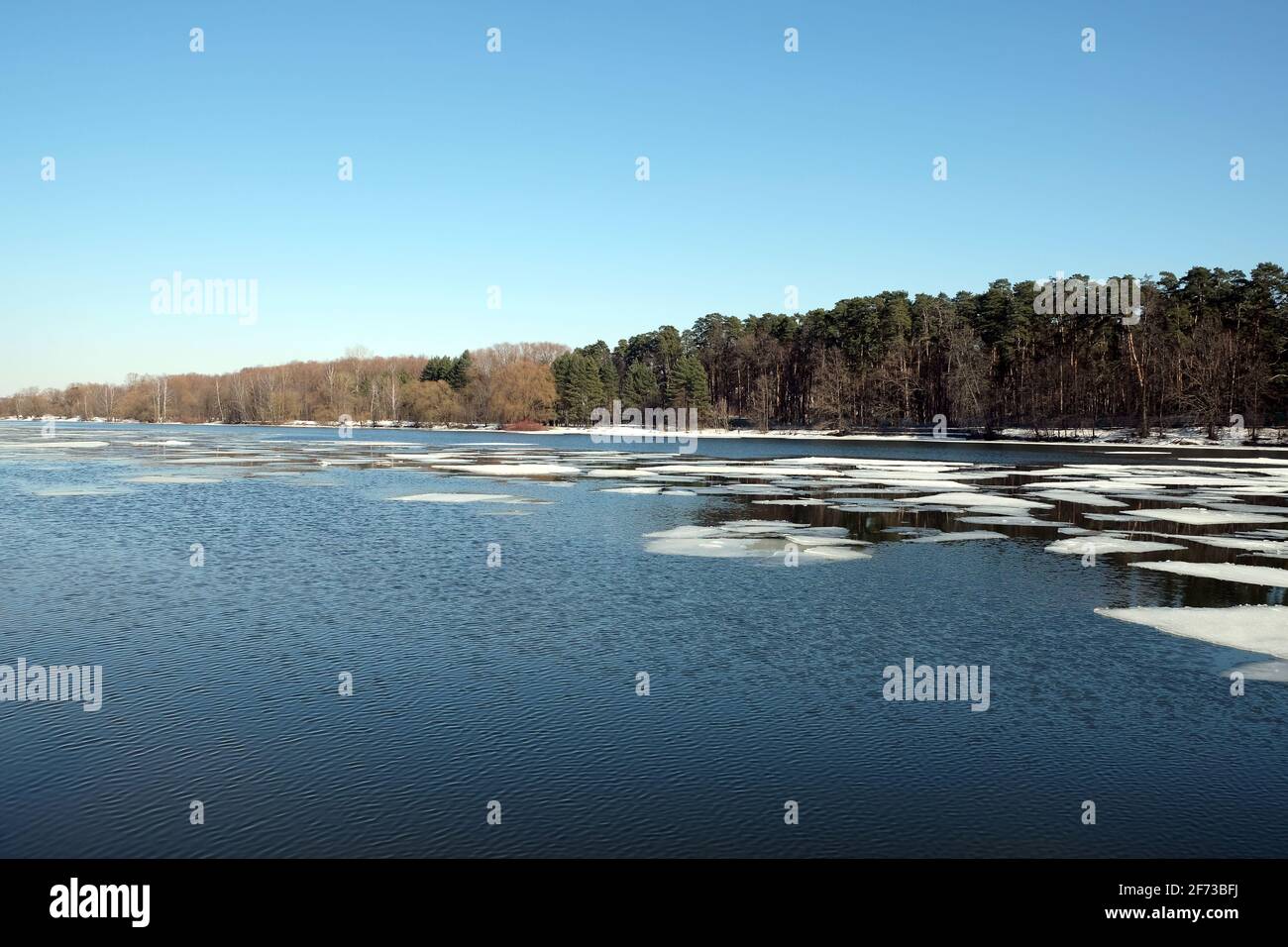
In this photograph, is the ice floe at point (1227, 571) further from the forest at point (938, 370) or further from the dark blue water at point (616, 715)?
the forest at point (938, 370)

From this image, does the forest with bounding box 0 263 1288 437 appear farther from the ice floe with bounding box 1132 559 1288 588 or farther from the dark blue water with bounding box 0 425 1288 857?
the dark blue water with bounding box 0 425 1288 857

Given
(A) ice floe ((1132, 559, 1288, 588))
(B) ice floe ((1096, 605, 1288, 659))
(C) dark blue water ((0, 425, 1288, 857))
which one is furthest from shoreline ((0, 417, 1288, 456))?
(C) dark blue water ((0, 425, 1288, 857))

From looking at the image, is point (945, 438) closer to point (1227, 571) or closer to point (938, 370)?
point (938, 370)

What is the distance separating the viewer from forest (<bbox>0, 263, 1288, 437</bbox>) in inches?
3499

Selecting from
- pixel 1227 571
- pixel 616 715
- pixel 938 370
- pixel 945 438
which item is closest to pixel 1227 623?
pixel 1227 571

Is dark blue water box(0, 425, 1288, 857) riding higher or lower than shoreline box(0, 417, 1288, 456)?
lower

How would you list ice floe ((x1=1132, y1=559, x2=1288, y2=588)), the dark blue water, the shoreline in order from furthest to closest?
1. the shoreline
2. ice floe ((x1=1132, y1=559, x2=1288, y2=588))
3. the dark blue water

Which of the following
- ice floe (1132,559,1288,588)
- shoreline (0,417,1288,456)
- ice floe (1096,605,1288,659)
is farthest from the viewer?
shoreline (0,417,1288,456)

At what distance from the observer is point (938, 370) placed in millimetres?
114438

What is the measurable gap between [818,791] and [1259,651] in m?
8.95

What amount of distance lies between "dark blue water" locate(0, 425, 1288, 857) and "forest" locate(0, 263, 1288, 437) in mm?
82961

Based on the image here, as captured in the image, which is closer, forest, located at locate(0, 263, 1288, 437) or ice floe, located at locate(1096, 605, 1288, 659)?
ice floe, located at locate(1096, 605, 1288, 659)

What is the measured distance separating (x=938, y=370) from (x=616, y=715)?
111228 millimetres

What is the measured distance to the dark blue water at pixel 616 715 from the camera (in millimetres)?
7926
